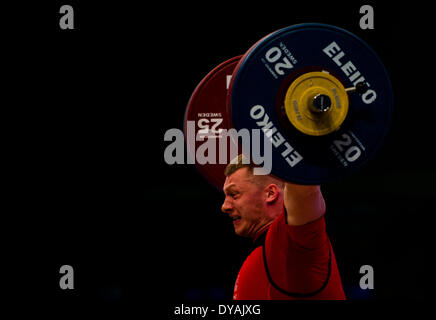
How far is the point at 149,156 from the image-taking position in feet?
19.4

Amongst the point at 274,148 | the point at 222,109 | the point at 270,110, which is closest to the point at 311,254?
the point at 274,148

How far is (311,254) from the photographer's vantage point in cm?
192

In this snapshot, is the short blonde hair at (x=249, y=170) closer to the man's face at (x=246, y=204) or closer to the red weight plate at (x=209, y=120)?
the man's face at (x=246, y=204)

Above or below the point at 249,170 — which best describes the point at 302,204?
below

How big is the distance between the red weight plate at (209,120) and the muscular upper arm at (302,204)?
0.87 metres

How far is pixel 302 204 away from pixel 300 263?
0.22m

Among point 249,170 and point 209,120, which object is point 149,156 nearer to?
point 209,120

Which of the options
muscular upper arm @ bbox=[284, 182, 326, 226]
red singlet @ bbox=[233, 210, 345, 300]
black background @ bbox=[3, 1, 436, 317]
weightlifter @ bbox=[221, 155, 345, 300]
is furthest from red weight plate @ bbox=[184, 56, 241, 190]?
black background @ bbox=[3, 1, 436, 317]

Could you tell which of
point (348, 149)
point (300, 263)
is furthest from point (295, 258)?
point (348, 149)

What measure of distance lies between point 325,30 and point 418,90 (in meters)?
4.30

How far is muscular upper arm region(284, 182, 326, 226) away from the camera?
185 cm

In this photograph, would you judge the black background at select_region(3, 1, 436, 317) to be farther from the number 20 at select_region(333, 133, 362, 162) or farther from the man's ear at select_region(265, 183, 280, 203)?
the number 20 at select_region(333, 133, 362, 162)
